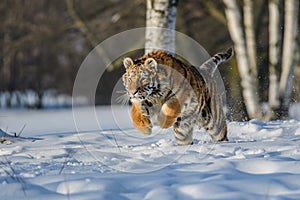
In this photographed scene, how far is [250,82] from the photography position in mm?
13070

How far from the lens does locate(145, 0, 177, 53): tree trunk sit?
941 cm

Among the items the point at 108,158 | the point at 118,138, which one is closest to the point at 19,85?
the point at 118,138

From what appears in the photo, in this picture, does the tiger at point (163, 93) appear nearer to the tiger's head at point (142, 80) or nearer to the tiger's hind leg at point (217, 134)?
the tiger's head at point (142, 80)

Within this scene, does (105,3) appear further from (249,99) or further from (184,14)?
(249,99)

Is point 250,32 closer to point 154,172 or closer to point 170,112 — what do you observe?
point 170,112

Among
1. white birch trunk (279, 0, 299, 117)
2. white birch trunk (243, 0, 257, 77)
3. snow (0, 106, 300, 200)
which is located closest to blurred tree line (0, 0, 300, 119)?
white birch trunk (243, 0, 257, 77)

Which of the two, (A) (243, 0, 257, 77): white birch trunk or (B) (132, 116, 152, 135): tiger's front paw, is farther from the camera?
(A) (243, 0, 257, 77): white birch trunk

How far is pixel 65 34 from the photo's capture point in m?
23.9

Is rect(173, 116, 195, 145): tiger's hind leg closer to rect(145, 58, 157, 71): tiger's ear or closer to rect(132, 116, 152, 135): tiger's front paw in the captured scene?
rect(132, 116, 152, 135): tiger's front paw

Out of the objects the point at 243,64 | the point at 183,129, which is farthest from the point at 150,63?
the point at 243,64

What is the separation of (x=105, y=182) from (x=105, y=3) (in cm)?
1859

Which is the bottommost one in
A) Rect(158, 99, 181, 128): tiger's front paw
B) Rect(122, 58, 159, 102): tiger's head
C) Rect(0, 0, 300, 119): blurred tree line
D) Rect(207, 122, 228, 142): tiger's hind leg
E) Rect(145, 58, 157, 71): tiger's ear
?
Rect(207, 122, 228, 142): tiger's hind leg

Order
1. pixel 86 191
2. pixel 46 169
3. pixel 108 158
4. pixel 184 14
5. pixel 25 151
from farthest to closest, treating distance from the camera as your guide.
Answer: pixel 184 14, pixel 25 151, pixel 108 158, pixel 46 169, pixel 86 191

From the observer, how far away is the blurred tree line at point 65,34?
2086cm
